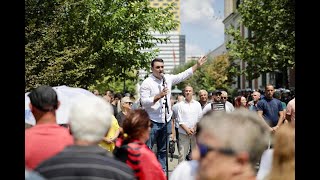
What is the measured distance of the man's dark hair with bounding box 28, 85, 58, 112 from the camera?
416cm

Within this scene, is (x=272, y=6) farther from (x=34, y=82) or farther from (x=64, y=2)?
(x=34, y=82)

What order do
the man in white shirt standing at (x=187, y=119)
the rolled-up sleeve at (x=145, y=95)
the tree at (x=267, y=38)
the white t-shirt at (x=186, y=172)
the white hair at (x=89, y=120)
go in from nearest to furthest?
the white hair at (x=89, y=120) → the white t-shirt at (x=186, y=172) → the rolled-up sleeve at (x=145, y=95) → the man in white shirt standing at (x=187, y=119) → the tree at (x=267, y=38)

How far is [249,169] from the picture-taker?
116 inches

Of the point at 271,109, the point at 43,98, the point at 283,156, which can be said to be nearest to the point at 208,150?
the point at 283,156

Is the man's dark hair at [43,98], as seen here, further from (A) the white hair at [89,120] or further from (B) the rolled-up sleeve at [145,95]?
(B) the rolled-up sleeve at [145,95]

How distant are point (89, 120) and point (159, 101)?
539cm

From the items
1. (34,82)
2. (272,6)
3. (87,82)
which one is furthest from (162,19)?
(272,6)

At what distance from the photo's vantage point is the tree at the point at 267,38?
101ft

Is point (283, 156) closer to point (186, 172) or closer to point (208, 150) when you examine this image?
point (208, 150)

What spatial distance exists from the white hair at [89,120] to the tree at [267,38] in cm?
2486

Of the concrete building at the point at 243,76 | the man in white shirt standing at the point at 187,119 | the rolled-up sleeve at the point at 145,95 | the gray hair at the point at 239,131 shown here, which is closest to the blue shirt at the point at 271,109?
the man in white shirt standing at the point at 187,119

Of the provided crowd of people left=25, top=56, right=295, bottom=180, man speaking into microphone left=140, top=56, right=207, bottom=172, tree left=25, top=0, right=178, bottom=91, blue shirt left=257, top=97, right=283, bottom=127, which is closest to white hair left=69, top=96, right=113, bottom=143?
crowd of people left=25, top=56, right=295, bottom=180

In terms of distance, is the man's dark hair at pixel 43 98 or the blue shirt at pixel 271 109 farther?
the blue shirt at pixel 271 109

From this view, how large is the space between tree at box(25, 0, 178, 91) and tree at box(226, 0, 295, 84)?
24.9 feet
